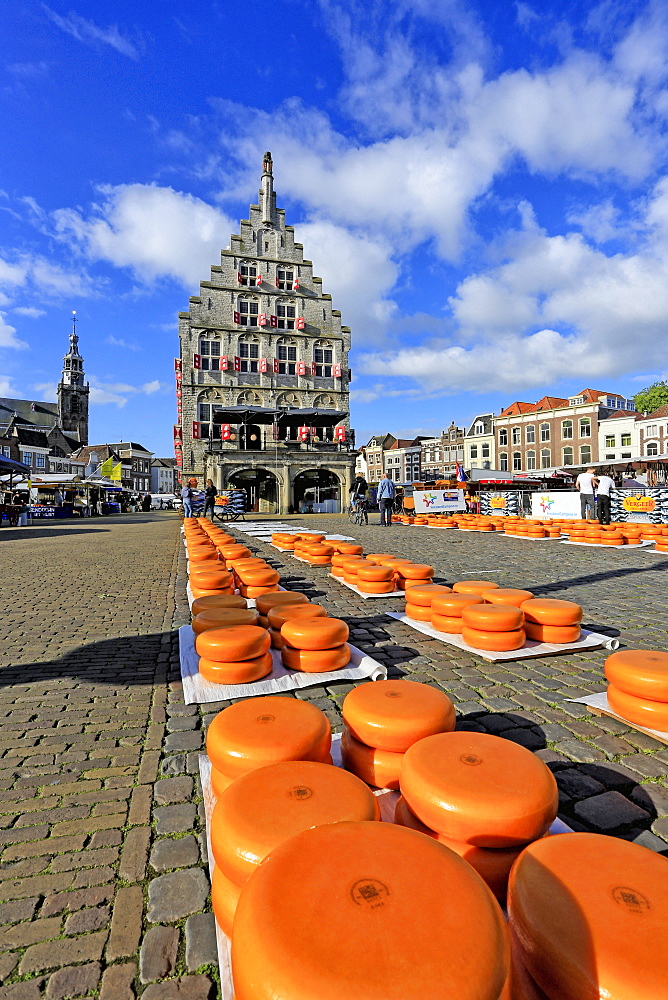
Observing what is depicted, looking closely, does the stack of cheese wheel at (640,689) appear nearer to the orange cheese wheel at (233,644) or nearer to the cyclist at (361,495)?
the orange cheese wheel at (233,644)

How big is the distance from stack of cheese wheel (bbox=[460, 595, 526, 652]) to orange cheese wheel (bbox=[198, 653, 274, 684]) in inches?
78.0

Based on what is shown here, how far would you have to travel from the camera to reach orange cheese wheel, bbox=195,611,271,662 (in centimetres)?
365

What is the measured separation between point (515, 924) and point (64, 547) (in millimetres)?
15433

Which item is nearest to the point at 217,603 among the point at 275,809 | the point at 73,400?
the point at 275,809

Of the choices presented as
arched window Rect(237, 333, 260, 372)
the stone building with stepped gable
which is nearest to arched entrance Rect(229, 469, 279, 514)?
the stone building with stepped gable

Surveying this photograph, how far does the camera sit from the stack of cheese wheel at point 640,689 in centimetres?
286

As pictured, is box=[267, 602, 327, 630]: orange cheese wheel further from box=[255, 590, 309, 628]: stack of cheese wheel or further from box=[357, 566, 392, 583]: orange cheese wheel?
box=[357, 566, 392, 583]: orange cheese wheel

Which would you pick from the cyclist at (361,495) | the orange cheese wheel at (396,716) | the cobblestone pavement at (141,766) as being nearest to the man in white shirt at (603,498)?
the cyclist at (361,495)

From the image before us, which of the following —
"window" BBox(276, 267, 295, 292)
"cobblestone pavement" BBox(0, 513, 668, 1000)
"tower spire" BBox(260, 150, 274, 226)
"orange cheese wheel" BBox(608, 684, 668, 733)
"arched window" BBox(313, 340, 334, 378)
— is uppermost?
"tower spire" BBox(260, 150, 274, 226)

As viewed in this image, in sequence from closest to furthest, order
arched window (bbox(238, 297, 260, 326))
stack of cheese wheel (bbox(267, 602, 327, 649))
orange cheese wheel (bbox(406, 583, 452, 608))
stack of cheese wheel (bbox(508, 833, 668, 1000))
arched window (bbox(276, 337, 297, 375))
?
stack of cheese wheel (bbox(508, 833, 668, 1000))
stack of cheese wheel (bbox(267, 602, 327, 649))
orange cheese wheel (bbox(406, 583, 452, 608))
arched window (bbox(238, 297, 260, 326))
arched window (bbox(276, 337, 297, 375))

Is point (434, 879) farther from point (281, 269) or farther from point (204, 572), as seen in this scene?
point (281, 269)

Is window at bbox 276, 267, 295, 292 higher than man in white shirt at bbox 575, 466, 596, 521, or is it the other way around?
window at bbox 276, 267, 295, 292

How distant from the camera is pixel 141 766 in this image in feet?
8.71

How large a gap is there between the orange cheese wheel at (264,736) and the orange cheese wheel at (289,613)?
1.92m
